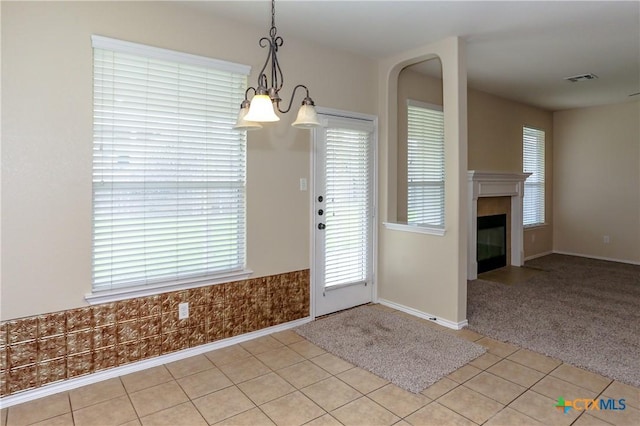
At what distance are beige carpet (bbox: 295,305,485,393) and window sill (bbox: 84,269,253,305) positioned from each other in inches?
30.4

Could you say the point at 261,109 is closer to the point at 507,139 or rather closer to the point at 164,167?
the point at 164,167

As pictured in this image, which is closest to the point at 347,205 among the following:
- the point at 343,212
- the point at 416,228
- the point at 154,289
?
the point at 343,212

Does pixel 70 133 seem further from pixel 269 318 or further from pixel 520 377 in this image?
pixel 520 377

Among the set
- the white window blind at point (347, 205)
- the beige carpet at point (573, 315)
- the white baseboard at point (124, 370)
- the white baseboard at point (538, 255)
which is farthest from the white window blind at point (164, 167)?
the white baseboard at point (538, 255)

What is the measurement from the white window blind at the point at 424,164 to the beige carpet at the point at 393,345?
1369 millimetres

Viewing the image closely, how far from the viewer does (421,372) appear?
2676mm

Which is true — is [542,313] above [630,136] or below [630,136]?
below

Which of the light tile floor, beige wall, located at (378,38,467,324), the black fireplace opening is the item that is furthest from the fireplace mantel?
the light tile floor

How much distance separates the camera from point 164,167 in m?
2.82

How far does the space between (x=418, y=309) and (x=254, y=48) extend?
9.09 ft

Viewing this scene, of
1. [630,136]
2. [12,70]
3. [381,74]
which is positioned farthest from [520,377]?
[630,136]

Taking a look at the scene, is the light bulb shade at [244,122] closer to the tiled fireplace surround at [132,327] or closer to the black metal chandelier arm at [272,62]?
the black metal chandelier arm at [272,62]

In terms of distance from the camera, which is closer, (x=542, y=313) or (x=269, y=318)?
(x=269, y=318)

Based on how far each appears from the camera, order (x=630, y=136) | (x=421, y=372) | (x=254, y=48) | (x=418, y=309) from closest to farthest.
A: (x=421, y=372), (x=254, y=48), (x=418, y=309), (x=630, y=136)
